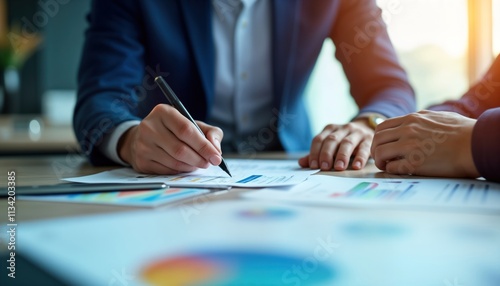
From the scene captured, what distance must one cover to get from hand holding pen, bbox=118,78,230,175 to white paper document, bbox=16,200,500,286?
0.77 feet

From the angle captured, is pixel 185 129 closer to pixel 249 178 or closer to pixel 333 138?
pixel 249 178

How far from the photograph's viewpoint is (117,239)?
31cm

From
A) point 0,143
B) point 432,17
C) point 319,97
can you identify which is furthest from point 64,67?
point 432,17

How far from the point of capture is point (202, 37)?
3.52 ft

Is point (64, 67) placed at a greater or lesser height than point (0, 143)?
greater

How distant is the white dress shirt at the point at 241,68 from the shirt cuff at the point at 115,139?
319mm

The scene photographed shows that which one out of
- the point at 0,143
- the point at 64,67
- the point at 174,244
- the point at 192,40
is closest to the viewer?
the point at 174,244

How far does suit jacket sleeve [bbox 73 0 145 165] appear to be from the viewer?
849mm

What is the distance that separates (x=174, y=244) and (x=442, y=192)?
30 cm

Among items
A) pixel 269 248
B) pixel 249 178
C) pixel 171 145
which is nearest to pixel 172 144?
pixel 171 145

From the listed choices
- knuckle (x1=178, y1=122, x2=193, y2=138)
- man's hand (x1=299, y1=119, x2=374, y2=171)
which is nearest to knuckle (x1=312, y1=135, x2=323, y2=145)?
man's hand (x1=299, y1=119, x2=374, y2=171)

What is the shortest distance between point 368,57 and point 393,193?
0.68 metres

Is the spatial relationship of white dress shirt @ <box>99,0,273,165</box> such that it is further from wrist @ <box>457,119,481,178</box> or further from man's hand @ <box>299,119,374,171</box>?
wrist @ <box>457,119,481,178</box>

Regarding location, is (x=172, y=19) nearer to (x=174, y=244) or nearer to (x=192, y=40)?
(x=192, y=40)
